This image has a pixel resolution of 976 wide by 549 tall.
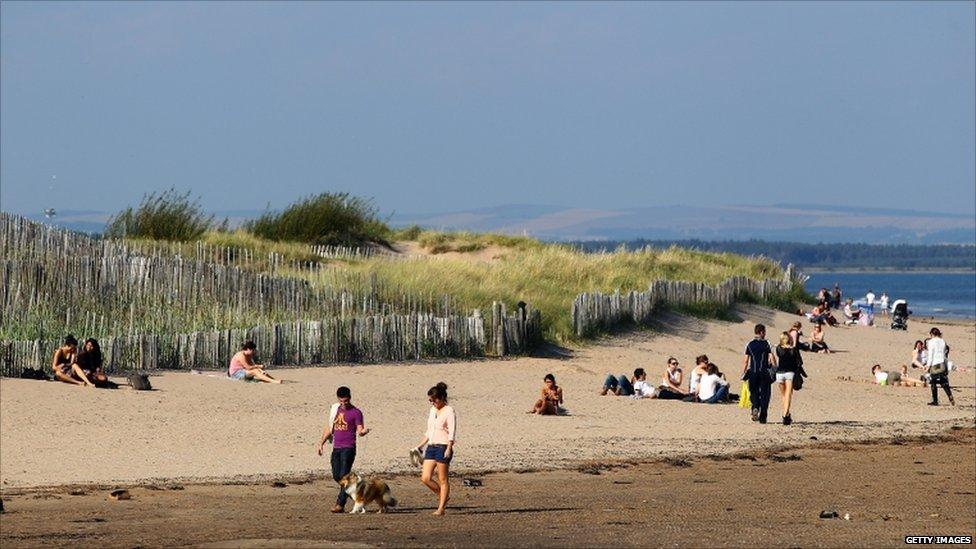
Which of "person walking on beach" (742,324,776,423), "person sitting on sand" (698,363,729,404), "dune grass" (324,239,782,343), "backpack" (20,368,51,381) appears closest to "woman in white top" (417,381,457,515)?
"backpack" (20,368,51,381)

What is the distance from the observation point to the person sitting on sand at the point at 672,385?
23016 millimetres

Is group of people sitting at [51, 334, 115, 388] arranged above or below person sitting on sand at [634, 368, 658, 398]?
above

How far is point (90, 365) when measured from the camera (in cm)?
1886

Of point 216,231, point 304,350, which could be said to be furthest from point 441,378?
point 216,231

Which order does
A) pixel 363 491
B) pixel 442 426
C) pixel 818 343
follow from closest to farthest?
pixel 442 426 → pixel 363 491 → pixel 818 343

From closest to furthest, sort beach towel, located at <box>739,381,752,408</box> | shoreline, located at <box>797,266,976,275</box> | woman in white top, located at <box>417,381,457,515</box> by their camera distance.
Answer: woman in white top, located at <box>417,381,457,515</box> → beach towel, located at <box>739,381,752,408</box> → shoreline, located at <box>797,266,976,275</box>

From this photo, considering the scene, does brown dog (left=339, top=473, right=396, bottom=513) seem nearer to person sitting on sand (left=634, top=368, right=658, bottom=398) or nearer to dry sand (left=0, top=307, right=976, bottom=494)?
dry sand (left=0, top=307, right=976, bottom=494)

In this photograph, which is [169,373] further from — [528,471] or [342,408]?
[342,408]

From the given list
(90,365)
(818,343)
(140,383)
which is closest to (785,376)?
(140,383)

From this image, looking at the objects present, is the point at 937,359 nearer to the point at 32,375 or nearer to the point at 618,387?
the point at 618,387

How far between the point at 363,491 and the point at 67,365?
7139 mm

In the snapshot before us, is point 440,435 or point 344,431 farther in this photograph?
point 344,431

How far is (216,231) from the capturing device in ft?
123

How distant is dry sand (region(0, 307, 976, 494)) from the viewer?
1566 cm
